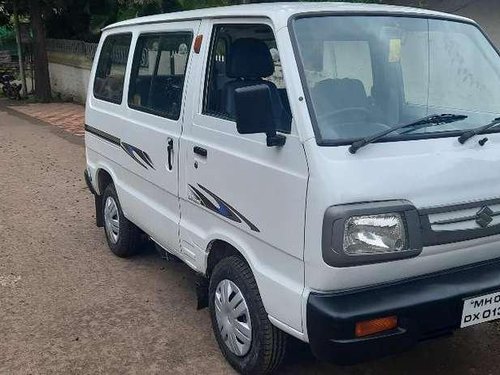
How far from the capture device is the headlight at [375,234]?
2.59 metres

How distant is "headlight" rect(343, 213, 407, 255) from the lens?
2.59 m

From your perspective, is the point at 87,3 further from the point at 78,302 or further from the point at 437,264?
the point at 437,264

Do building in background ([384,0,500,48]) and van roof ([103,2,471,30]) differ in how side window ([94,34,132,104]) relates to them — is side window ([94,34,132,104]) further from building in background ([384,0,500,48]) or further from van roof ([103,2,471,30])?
building in background ([384,0,500,48])

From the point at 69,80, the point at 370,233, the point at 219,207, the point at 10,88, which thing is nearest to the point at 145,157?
the point at 219,207

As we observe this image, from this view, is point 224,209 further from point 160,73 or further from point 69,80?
point 69,80

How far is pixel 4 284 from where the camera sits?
4.82 meters

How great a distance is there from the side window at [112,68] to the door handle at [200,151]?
1.51m

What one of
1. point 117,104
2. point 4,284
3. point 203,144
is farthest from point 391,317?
point 4,284

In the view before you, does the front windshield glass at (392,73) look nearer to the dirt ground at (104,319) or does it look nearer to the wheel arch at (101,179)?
the dirt ground at (104,319)

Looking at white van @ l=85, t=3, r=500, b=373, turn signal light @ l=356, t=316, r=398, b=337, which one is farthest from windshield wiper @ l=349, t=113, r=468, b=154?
turn signal light @ l=356, t=316, r=398, b=337

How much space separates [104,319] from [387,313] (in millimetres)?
2301

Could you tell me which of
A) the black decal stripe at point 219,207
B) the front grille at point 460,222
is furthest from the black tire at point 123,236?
the front grille at point 460,222

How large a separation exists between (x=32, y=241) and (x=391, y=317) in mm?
4218

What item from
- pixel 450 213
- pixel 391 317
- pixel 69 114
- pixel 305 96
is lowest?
pixel 69 114
